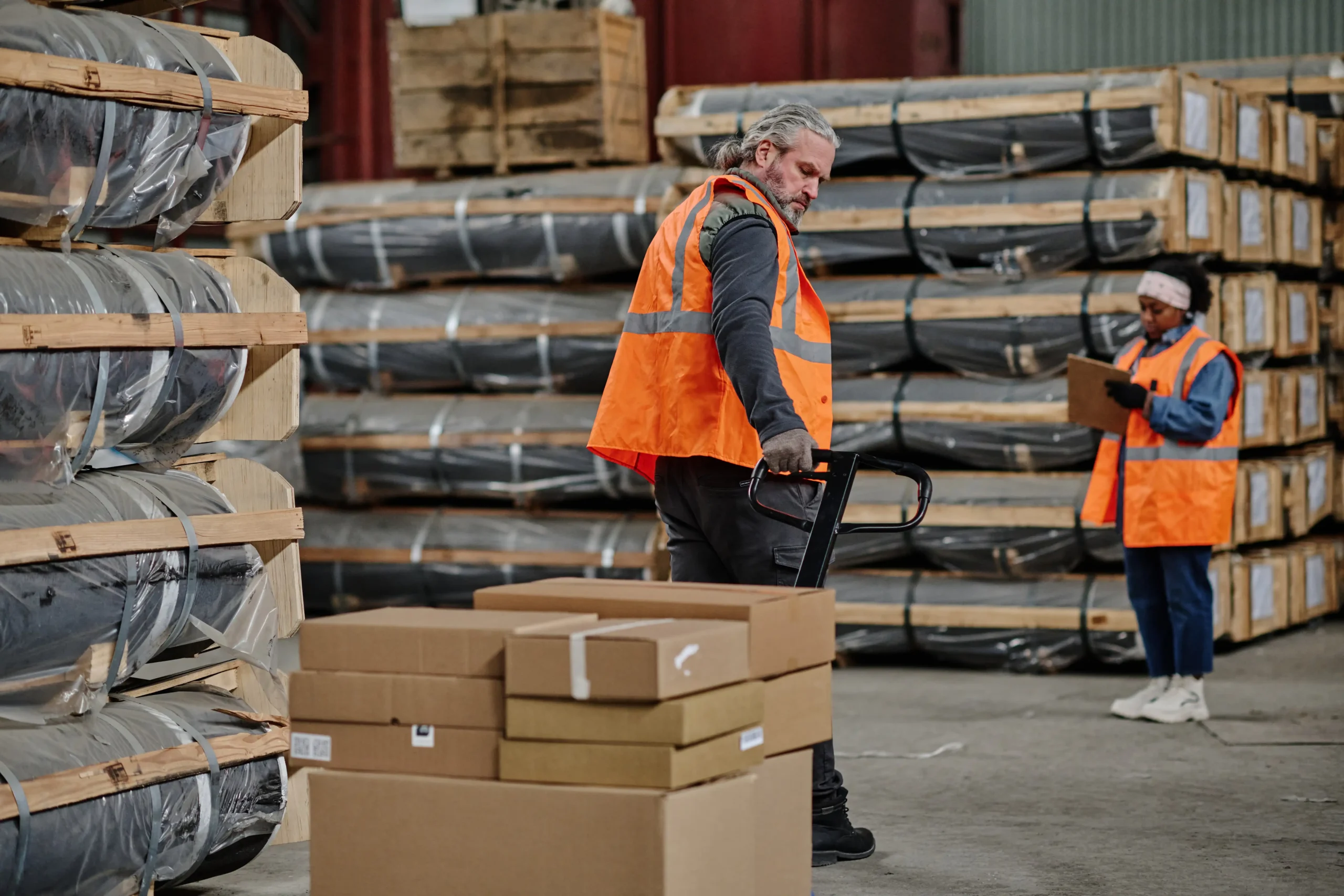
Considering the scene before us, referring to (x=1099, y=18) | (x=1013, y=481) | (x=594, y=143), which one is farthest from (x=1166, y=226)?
(x=1099, y=18)

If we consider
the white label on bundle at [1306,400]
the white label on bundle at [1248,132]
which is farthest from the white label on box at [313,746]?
the white label on bundle at [1306,400]

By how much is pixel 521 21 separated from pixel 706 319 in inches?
212

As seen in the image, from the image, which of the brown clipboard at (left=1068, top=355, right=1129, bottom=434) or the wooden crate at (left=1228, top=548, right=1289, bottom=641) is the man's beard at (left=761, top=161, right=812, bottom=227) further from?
the wooden crate at (left=1228, top=548, right=1289, bottom=641)

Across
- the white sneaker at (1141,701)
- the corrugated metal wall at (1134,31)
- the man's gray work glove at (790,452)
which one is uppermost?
the corrugated metal wall at (1134,31)

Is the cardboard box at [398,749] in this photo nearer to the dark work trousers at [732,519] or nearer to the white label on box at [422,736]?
the white label on box at [422,736]

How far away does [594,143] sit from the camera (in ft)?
30.4

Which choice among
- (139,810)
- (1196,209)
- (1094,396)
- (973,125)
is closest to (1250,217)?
(1196,209)

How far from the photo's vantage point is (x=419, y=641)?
3.20 m

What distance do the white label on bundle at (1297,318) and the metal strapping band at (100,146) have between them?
6939 mm

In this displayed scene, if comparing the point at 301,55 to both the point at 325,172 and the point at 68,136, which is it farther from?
the point at 68,136

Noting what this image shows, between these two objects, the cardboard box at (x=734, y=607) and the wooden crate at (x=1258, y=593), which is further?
the wooden crate at (x=1258, y=593)

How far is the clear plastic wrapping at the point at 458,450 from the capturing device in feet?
29.5

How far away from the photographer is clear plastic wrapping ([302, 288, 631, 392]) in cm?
900

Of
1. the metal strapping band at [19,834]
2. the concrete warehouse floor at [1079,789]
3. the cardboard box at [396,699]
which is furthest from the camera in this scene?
the concrete warehouse floor at [1079,789]
